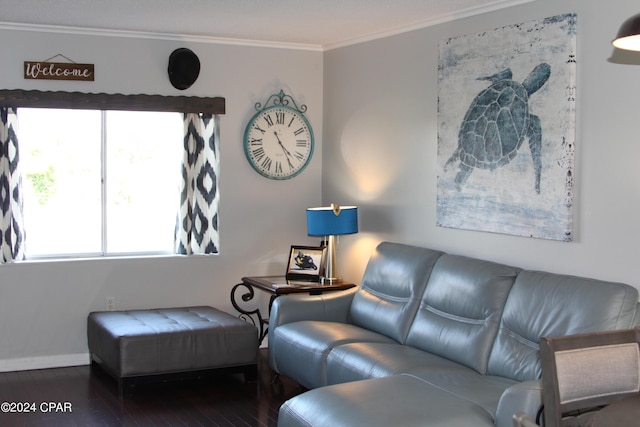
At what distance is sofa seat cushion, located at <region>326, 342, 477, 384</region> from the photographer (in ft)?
12.3

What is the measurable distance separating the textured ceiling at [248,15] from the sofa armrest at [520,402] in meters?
2.29

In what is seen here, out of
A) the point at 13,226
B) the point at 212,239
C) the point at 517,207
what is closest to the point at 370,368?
the point at 517,207

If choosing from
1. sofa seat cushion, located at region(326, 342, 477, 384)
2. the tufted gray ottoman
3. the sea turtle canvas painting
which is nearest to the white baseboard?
the tufted gray ottoman

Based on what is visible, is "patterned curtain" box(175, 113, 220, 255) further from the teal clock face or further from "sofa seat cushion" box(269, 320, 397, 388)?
→ "sofa seat cushion" box(269, 320, 397, 388)

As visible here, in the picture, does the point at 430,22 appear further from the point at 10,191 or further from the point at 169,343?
the point at 10,191

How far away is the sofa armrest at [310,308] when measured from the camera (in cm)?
478

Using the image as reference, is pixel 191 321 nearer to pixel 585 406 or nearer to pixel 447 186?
pixel 447 186

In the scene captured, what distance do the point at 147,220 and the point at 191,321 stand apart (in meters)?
1.08

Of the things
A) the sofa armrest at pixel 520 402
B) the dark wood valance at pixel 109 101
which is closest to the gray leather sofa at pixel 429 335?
the sofa armrest at pixel 520 402

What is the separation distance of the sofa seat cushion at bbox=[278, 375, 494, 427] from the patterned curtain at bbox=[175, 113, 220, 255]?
2554mm

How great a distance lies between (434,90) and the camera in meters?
4.82

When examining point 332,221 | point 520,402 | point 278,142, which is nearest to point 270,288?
point 332,221

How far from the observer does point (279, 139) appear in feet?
19.6

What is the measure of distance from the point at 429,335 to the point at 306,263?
1.55m
